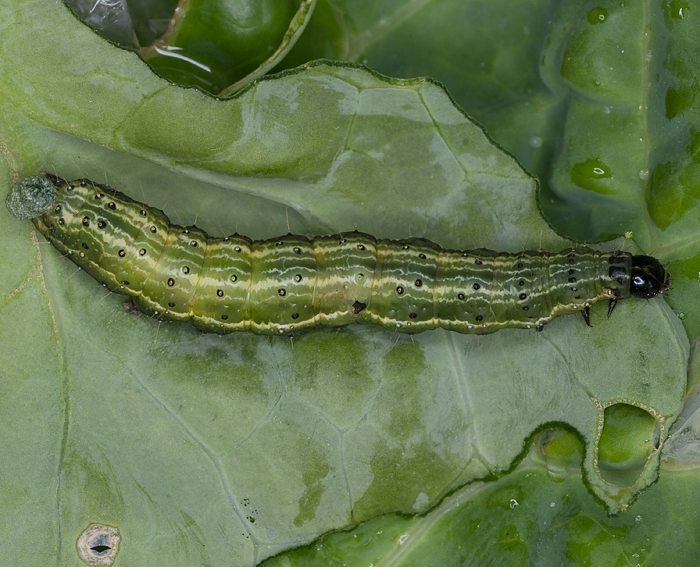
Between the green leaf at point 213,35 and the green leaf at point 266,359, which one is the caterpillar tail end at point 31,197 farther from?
the green leaf at point 213,35

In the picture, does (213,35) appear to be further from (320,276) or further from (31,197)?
(320,276)

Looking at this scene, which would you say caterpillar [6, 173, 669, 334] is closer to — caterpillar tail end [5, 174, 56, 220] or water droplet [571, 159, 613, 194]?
caterpillar tail end [5, 174, 56, 220]

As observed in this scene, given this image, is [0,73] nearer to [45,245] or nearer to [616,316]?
[45,245]

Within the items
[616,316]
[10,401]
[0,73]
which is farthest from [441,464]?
[0,73]

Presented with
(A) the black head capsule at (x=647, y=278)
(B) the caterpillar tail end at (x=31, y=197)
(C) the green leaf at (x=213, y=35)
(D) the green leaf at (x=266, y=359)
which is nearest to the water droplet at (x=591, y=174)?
(D) the green leaf at (x=266, y=359)

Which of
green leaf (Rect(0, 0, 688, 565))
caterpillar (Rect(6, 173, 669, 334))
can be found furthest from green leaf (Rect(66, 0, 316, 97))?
caterpillar (Rect(6, 173, 669, 334))
